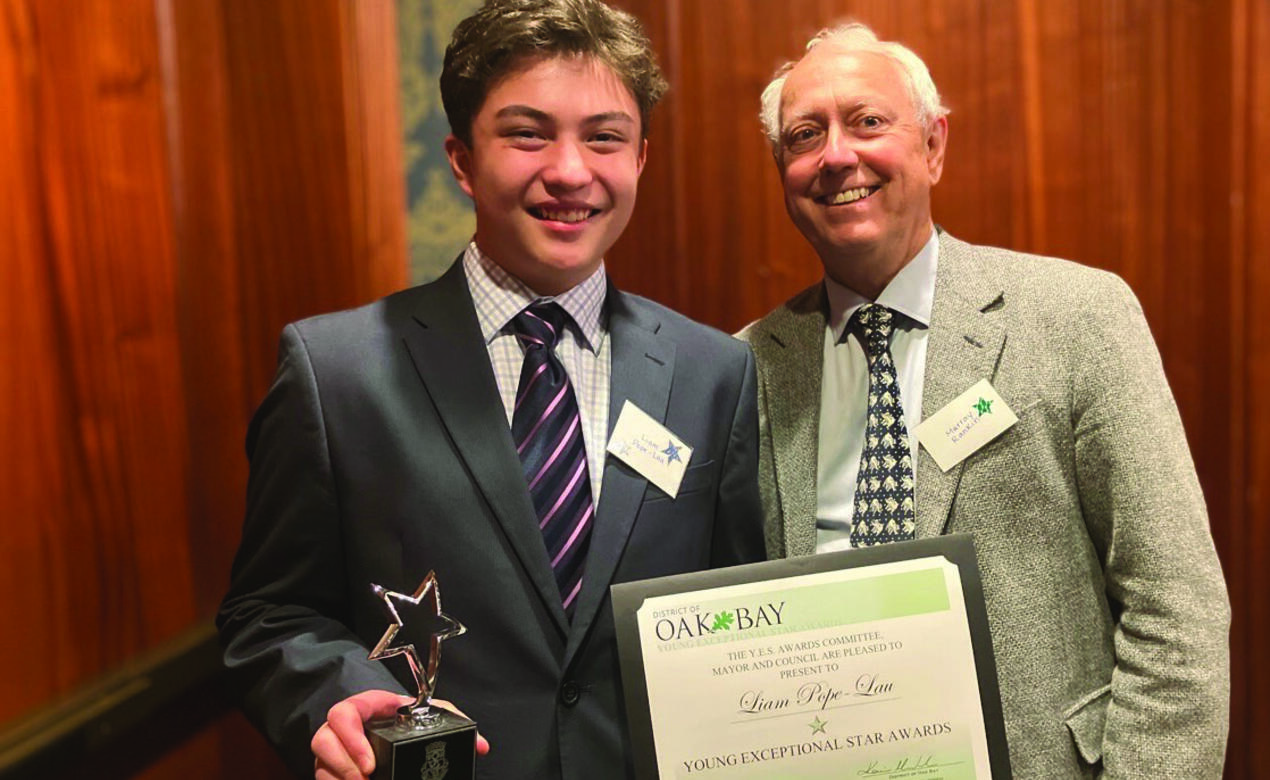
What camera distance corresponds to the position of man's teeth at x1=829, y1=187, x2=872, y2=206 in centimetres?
175

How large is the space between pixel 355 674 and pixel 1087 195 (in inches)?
77.5

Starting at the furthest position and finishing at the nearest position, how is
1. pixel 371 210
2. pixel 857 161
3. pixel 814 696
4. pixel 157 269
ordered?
pixel 371 210, pixel 157 269, pixel 857 161, pixel 814 696

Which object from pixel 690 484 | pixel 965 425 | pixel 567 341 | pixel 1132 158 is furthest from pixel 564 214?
pixel 1132 158

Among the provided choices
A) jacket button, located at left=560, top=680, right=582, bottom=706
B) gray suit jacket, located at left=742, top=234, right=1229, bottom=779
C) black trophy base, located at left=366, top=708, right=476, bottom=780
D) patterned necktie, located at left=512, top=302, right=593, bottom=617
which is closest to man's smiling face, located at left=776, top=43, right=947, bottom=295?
gray suit jacket, located at left=742, top=234, right=1229, bottom=779

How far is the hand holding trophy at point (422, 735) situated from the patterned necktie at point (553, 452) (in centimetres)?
28

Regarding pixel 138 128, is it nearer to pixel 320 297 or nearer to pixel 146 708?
pixel 320 297

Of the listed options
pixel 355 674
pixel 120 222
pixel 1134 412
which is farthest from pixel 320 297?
pixel 1134 412

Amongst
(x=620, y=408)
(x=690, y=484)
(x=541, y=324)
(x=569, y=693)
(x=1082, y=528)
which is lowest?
(x=569, y=693)

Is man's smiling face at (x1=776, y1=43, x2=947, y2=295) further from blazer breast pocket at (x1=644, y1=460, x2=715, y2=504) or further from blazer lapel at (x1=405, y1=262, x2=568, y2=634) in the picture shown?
blazer lapel at (x1=405, y1=262, x2=568, y2=634)

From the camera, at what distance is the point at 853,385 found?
5.99ft

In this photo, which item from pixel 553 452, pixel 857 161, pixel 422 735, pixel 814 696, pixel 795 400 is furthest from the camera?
pixel 795 400

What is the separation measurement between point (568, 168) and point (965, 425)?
69 centimetres

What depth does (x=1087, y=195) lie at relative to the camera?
2.56m
